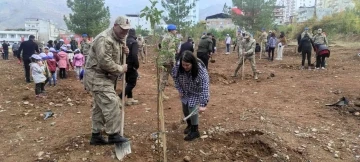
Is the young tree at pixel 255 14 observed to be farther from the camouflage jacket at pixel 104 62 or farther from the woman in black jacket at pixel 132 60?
the camouflage jacket at pixel 104 62

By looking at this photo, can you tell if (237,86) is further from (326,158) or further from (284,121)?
(326,158)

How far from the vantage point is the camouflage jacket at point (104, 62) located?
12.5 ft

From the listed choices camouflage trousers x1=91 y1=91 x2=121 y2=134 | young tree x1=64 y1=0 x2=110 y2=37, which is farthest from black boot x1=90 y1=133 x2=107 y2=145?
young tree x1=64 y1=0 x2=110 y2=37

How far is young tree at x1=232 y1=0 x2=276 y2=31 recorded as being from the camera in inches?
1032

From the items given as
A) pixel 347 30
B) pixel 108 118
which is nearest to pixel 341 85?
pixel 108 118

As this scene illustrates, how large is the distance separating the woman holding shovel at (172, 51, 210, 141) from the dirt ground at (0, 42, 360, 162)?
0.42 metres

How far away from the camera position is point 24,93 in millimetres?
8500

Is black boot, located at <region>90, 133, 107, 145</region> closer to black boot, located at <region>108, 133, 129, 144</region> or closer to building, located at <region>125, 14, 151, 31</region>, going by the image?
black boot, located at <region>108, 133, 129, 144</region>

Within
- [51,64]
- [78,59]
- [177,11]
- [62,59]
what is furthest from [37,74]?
[177,11]

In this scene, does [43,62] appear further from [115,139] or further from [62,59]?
[115,139]

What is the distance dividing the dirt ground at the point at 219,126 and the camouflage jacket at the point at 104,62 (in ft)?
3.23

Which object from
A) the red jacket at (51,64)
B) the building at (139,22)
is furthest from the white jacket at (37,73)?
the building at (139,22)

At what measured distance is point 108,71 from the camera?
3883 mm

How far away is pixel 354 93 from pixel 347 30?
24952 millimetres
